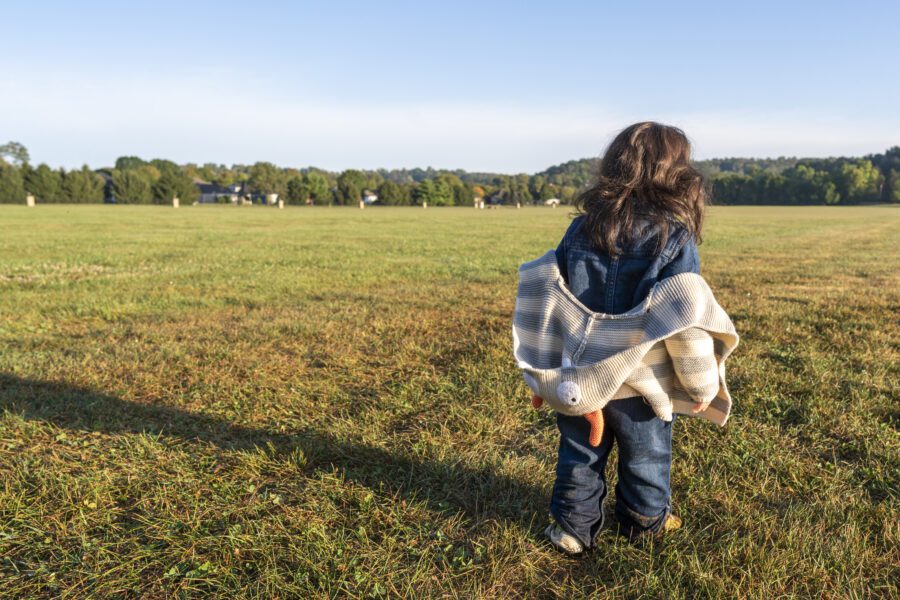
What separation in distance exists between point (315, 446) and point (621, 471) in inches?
74.9

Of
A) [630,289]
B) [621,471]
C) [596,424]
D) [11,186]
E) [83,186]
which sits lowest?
[621,471]

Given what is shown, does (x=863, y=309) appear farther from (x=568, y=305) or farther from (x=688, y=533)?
(x=568, y=305)

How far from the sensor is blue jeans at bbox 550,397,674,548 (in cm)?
233

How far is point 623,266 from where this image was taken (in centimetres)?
222

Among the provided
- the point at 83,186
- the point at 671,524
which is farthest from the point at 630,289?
the point at 83,186

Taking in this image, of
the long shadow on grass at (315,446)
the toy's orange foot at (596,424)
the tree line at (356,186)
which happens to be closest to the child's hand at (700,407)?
the toy's orange foot at (596,424)

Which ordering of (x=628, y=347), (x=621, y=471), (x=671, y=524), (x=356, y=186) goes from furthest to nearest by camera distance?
(x=356, y=186), (x=671, y=524), (x=621, y=471), (x=628, y=347)

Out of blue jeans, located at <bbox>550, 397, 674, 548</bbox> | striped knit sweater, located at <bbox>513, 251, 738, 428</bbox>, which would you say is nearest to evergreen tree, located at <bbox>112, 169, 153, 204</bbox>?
striped knit sweater, located at <bbox>513, 251, 738, 428</bbox>

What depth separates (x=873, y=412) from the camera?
3914 millimetres

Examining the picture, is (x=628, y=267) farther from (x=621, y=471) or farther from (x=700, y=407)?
(x=621, y=471)

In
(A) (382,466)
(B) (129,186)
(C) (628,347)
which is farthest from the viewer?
(B) (129,186)

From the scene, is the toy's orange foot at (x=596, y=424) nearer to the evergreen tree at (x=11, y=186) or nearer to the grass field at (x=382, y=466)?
the grass field at (x=382, y=466)

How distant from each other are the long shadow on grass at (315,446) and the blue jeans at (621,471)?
36 cm

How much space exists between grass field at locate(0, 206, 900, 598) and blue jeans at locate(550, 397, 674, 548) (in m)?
0.15
